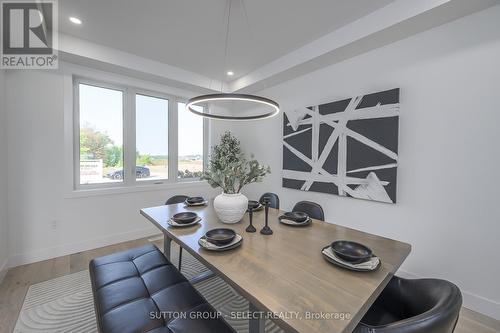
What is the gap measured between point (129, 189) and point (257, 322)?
3044mm

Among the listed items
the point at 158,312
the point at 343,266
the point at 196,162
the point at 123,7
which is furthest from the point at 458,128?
the point at 196,162

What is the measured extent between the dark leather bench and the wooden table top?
0.26 metres

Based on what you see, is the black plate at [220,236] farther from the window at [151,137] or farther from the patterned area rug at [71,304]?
the window at [151,137]

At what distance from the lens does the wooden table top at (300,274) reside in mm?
788

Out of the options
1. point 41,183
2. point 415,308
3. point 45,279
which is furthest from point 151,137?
point 415,308

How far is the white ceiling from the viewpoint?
6.78 ft

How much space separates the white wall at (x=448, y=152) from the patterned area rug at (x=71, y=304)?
5.77ft

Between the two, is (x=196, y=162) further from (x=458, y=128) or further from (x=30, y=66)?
(x=458, y=128)

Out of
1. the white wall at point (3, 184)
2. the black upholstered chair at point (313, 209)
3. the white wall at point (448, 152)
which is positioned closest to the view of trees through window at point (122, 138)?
the white wall at point (3, 184)

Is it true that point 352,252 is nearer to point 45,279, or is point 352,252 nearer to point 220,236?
point 220,236

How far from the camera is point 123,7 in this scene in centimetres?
209

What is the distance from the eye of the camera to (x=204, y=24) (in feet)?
7.80

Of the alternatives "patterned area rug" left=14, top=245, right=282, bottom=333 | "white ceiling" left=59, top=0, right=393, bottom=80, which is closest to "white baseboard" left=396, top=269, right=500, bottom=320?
"patterned area rug" left=14, top=245, right=282, bottom=333

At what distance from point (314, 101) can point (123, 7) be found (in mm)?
2517
